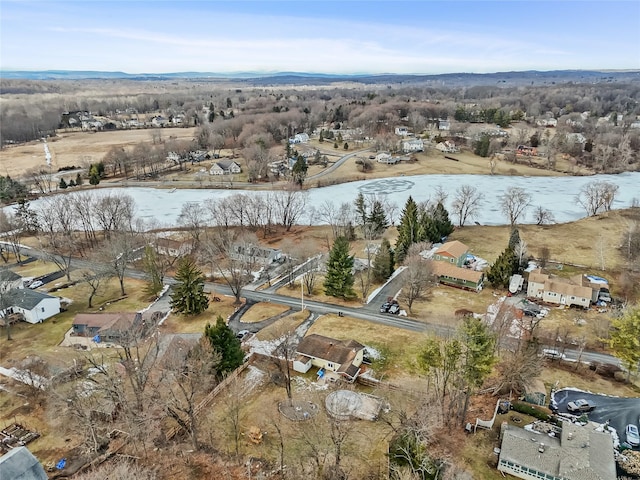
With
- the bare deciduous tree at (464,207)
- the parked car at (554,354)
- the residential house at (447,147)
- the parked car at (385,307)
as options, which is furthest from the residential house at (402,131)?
the parked car at (554,354)

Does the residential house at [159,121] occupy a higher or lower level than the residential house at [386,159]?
higher

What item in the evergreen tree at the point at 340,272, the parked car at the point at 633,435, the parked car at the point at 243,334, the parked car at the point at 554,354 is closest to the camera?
the parked car at the point at 633,435

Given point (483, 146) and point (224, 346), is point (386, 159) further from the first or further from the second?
point (224, 346)

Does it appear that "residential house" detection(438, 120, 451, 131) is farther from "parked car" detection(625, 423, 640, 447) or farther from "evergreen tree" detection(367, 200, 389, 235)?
"parked car" detection(625, 423, 640, 447)

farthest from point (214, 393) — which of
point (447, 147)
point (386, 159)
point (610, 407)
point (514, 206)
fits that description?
point (447, 147)

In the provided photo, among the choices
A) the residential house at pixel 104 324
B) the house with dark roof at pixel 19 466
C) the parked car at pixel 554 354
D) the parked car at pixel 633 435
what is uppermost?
the house with dark roof at pixel 19 466

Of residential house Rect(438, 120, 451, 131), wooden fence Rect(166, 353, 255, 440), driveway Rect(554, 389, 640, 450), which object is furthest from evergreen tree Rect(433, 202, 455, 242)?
residential house Rect(438, 120, 451, 131)

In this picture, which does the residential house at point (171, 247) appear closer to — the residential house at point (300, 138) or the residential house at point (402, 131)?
the residential house at point (300, 138)
